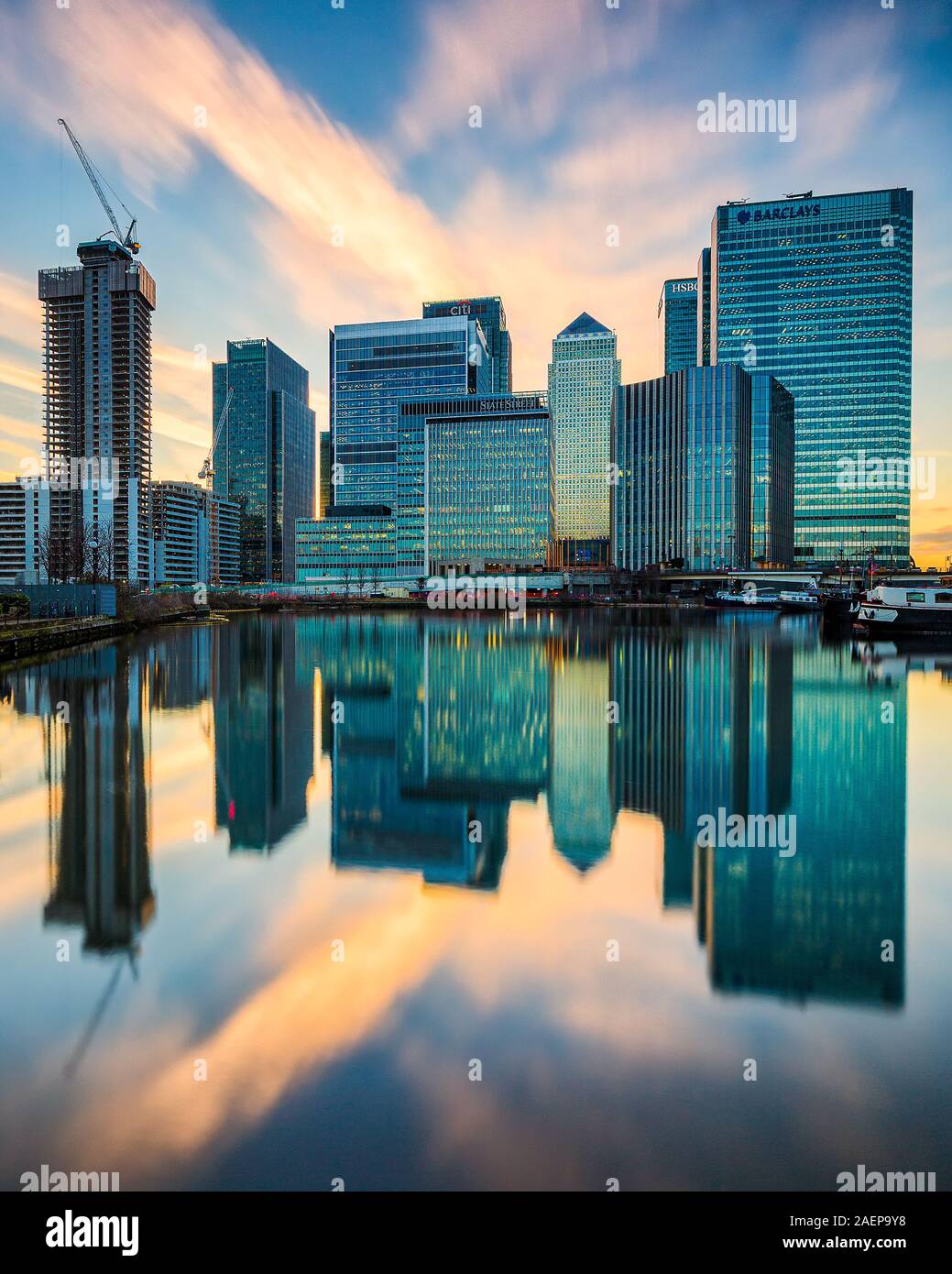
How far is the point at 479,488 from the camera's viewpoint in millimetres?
187125

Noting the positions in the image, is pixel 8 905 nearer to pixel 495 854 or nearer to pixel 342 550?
pixel 495 854

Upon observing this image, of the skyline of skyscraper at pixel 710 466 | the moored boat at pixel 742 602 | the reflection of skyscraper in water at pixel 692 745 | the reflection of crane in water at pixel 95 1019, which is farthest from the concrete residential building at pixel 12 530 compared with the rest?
the reflection of crane in water at pixel 95 1019

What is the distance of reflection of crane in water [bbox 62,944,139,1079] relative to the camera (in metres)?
6.47

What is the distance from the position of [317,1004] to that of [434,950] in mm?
1660

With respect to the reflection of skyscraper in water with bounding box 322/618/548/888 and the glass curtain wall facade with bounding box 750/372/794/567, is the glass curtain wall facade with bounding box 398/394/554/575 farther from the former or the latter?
the reflection of skyscraper in water with bounding box 322/618/548/888

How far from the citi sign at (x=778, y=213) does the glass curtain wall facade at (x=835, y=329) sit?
23 cm

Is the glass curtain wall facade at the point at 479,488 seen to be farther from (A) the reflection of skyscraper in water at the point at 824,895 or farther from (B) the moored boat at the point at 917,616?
(A) the reflection of skyscraper in water at the point at 824,895

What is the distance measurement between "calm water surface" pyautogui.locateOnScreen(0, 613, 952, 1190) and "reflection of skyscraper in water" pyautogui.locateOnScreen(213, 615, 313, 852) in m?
0.14

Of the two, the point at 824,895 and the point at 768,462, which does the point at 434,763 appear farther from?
the point at 768,462

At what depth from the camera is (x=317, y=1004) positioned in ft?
24.7

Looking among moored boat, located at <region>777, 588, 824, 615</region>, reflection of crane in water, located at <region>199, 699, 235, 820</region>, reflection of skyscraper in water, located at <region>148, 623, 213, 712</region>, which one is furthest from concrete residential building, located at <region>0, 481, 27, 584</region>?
reflection of crane in water, located at <region>199, 699, 235, 820</region>

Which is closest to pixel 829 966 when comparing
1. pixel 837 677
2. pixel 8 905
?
pixel 8 905

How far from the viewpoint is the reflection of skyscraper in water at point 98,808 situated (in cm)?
971
